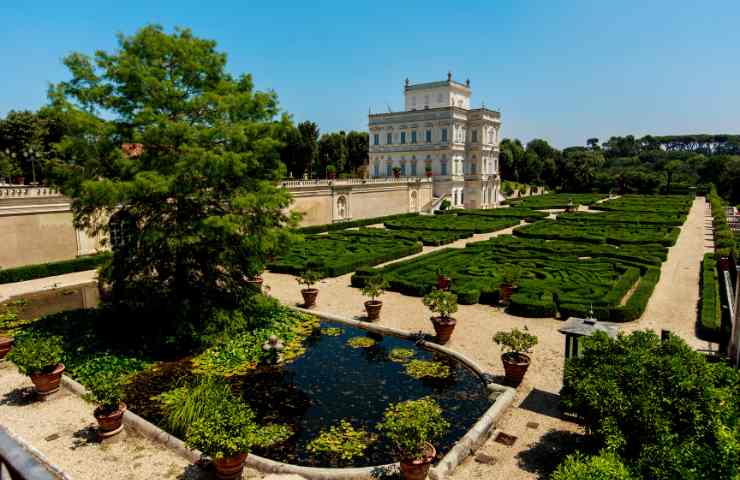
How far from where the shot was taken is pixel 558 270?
21.3 m

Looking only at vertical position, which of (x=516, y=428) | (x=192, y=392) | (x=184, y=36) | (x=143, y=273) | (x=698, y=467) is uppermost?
(x=184, y=36)

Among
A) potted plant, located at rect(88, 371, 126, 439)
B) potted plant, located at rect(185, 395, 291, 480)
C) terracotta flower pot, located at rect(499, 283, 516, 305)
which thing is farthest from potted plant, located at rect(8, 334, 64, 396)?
terracotta flower pot, located at rect(499, 283, 516, 305)

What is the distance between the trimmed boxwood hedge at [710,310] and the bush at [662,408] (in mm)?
6879

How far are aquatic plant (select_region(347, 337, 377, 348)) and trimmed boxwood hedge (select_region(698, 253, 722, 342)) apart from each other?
9534mm

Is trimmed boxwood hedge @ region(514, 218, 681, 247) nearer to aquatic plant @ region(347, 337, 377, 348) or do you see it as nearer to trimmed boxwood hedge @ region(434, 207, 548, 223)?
trimmed boxwood hedge @ region(434, 207, 548, 223)

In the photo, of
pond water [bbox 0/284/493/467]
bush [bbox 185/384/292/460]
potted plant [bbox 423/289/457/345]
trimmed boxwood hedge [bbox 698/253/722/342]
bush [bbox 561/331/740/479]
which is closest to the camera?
bush [bbox 561/331/740/479]

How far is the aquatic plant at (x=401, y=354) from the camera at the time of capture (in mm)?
12508

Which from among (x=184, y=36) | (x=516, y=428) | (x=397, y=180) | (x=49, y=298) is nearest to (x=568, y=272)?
(x=516, y=428)

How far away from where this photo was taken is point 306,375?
1159 cm

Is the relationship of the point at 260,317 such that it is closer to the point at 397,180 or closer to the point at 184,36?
the point at 184,36

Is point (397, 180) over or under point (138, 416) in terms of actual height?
over

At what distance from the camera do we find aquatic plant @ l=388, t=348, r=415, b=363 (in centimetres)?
1251

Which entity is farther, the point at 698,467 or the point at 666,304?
the point at 666,304

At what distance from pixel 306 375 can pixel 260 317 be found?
3573 mm
